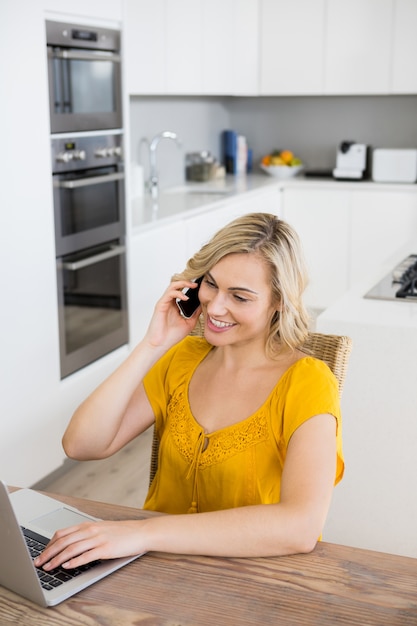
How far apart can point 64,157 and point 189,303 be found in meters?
1.59

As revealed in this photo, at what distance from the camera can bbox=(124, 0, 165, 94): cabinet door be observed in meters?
3.95

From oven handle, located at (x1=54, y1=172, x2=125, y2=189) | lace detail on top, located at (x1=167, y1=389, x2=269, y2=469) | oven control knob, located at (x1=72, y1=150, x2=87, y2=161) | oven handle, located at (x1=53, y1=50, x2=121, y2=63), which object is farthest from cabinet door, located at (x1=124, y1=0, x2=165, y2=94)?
lace detail on top, located at (x1=167, y1=389, x2=269, y2=469)

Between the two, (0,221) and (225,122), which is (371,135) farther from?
(0,221)

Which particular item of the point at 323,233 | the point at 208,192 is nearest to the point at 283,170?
the point at 323,233

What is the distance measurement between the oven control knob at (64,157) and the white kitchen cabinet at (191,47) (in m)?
0.62

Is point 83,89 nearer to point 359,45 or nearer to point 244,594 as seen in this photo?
point 244,594

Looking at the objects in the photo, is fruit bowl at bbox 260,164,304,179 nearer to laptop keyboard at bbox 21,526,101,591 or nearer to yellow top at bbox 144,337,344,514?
yellow top at bbox 144,337,344,514

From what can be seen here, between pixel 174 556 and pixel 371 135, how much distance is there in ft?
16.8

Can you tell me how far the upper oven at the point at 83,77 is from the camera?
2910 mm

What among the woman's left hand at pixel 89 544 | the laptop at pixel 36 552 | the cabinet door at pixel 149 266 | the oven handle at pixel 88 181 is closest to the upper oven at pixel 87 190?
the oven handle at pixel 88 181

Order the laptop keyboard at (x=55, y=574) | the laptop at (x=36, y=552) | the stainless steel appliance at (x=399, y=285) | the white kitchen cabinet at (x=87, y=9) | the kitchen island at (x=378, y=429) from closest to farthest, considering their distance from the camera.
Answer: the laptop at (x=36, y=552) < the laptop keyboard at (x=55, y=574) < the kitchen island at (x=378, y=429) < the stainless steel appliance at (x=399, y=285) < the white kitchen cabinet at (x=87, y=9)

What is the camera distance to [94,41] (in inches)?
124

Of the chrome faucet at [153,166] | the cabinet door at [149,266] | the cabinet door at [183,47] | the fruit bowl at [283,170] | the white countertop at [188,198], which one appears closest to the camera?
the cabinet door at [149,266]

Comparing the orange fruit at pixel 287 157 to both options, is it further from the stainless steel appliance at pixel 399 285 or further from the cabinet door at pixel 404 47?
the stainless steel appliance at pixel 399 285
